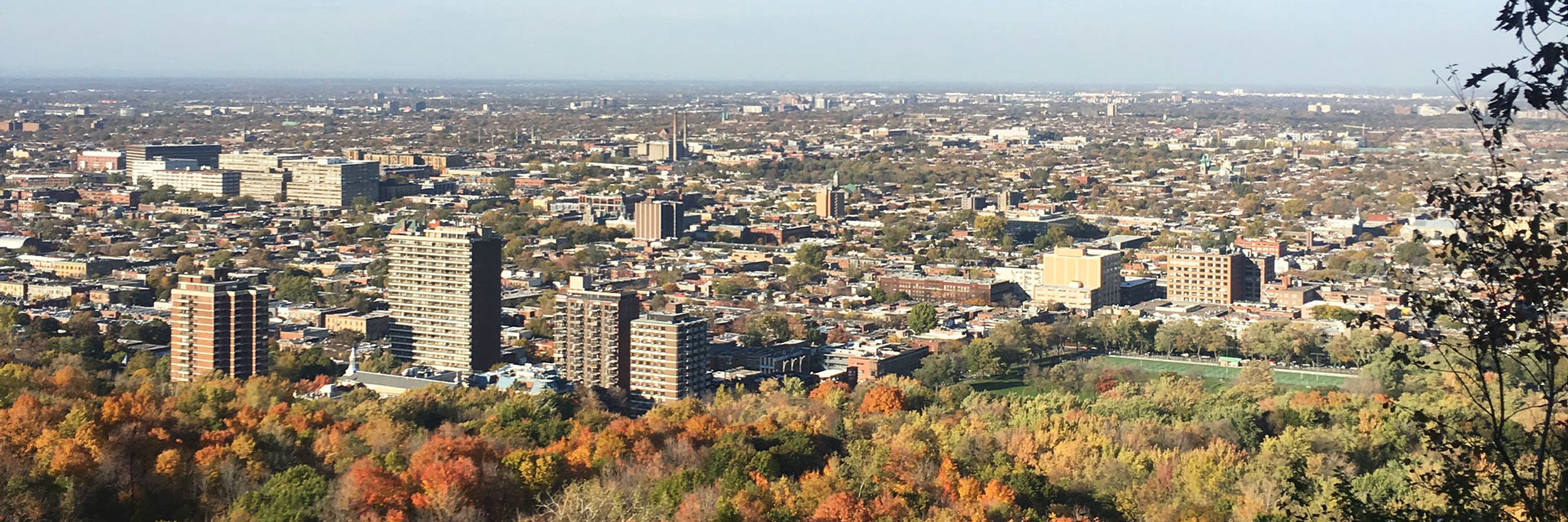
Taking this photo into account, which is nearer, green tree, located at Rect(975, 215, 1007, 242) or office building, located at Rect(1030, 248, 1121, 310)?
office building, located at Rect(1030, 248, 1121, 310)

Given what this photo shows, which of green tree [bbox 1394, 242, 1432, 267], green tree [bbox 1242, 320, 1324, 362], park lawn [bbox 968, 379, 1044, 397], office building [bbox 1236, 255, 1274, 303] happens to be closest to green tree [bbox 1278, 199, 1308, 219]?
green tree [bbox 1394, 242, 1432, 267]

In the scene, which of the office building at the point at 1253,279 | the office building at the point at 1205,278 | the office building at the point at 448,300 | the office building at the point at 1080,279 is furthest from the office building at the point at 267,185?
the office building at the point at 448,300

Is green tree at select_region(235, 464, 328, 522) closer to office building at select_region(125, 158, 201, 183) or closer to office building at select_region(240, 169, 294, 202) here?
office building at select_region(240, 169, 294, 202)

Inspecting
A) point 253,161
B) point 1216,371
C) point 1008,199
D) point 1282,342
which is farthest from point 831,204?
point 1216,371

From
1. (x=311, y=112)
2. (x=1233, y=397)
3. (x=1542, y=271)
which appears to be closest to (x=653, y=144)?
(x=311, y=112)

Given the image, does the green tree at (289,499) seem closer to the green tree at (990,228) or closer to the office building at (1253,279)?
the office building at (1253,279)

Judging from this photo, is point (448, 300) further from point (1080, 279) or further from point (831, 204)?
point (831, 204)

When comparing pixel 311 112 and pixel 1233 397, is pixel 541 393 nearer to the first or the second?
pixel 1233 397
